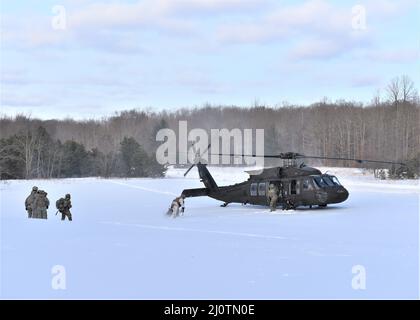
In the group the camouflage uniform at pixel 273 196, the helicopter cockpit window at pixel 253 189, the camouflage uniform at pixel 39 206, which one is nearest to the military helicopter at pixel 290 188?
the helicopter cockpit window at pixel 253 189

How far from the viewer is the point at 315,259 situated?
27.6ft

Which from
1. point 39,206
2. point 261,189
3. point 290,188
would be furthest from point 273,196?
point 39,206

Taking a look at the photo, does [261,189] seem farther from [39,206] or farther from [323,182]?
[39,206]

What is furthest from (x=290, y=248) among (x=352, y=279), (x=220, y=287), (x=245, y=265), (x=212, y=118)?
(x=212, y=118)

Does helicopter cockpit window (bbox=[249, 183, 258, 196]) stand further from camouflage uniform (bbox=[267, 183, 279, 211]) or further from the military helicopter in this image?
camouflage uniform (bbox=[267, 183, 279, 211])

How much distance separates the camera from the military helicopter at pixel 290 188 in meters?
18.4

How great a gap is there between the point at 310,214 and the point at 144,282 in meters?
11.0

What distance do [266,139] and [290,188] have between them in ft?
180

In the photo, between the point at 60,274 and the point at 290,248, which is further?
the point at 290,248

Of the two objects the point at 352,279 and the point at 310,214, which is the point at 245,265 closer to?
the point at 352,279

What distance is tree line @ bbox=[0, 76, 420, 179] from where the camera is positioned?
179 ft

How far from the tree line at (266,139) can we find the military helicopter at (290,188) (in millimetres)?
19159

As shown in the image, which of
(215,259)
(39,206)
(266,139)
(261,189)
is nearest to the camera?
(215,259)

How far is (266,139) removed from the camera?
7362 cm
